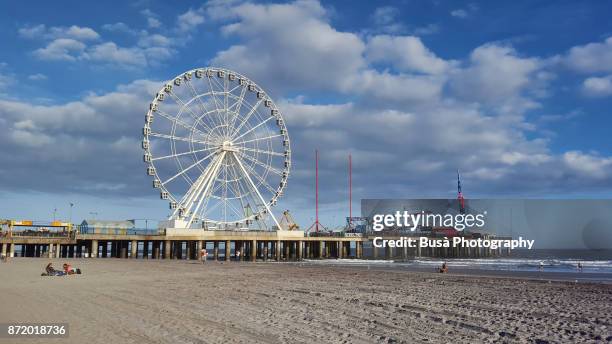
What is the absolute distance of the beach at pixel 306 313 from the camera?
28.9 ft

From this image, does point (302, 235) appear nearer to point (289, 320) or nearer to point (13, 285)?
point (13, 285)

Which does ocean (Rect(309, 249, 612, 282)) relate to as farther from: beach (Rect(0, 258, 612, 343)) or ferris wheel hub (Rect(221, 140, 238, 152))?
beach (Rect(0, 258, 612, 343))

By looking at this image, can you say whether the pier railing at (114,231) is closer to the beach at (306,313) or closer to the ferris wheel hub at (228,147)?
→ the ferris wheel hub at (228,147)

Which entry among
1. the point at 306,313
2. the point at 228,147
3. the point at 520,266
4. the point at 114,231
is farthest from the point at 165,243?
the point at 306,313

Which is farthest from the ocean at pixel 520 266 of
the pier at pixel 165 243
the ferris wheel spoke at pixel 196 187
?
the ferris wheel spoke at pixel 196 187

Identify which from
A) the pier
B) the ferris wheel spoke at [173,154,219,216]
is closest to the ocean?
the pier

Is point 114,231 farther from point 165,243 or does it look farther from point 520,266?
point 520,266

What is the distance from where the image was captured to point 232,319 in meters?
10.6

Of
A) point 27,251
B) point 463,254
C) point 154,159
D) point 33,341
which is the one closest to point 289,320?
Answer: point 33,341

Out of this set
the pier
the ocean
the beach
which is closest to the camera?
the beach

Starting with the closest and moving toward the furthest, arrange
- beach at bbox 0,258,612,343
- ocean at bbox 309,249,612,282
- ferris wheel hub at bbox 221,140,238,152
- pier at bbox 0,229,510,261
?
beach at bbox 0,258,612,343
ocean at bbox 309,249,612,282
pier at bbox 0,229,510,261
ferris wheel hub at bbox 221,140,238,152

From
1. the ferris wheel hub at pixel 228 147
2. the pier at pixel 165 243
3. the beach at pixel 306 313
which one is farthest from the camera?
the ferris wheel hub at pixel 228 147

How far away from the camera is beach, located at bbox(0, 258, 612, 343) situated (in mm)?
8812

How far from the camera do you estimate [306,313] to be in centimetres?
1144
